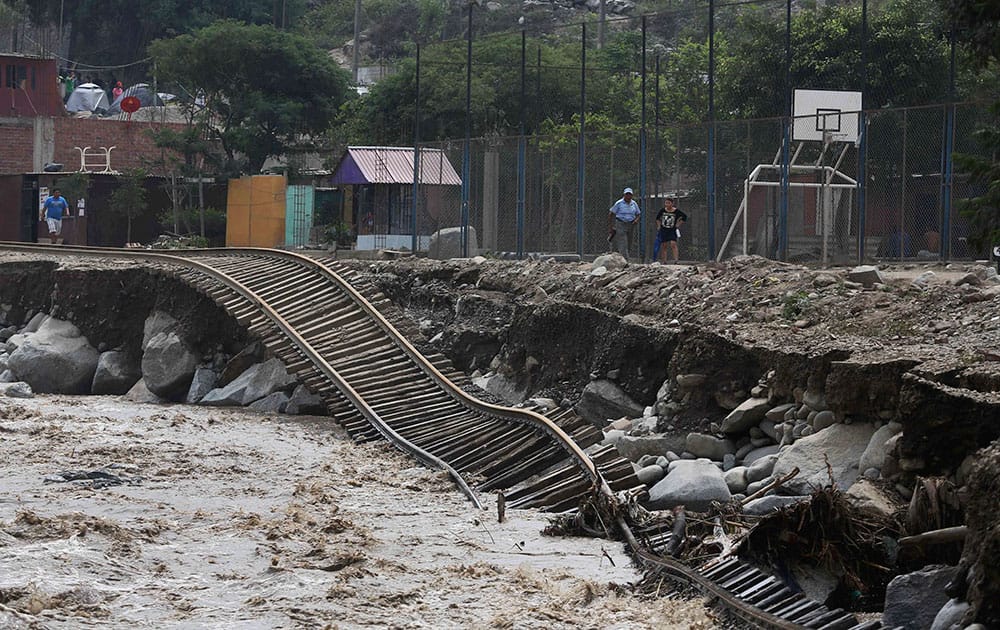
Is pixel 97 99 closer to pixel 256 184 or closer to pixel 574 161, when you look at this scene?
pixel 256 184

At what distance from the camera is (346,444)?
19.0m

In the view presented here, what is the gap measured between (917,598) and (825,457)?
390 centimetres

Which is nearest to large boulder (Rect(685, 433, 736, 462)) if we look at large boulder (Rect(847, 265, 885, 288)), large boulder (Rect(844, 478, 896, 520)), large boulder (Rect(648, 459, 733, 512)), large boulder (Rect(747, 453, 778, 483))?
large boulder (Rect(648, 459, 733, 512))

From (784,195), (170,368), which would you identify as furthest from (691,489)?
(170,368)

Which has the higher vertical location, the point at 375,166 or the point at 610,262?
the point at 375,166

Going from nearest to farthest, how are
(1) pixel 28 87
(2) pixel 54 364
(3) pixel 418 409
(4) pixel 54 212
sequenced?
(3) pixel 418 409
(2) pixel 54 364
(4) pixel 54 212
(1) pixel 28 87

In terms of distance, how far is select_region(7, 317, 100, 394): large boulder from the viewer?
28.2 metres

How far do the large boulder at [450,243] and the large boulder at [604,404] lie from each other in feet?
35.5

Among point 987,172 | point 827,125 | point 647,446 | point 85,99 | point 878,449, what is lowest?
point 647,446

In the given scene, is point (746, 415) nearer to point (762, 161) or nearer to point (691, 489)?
point (691, 489)

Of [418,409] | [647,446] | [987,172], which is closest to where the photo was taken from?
[987,172]

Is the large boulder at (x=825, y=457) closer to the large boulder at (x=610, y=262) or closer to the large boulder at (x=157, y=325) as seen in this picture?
the large boulder at (x=610, y=262)

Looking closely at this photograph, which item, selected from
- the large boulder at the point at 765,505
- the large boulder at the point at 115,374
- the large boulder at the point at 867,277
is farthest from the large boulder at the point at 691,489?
the large boulder at the point at 115,374

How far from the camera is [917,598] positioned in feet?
28.2
